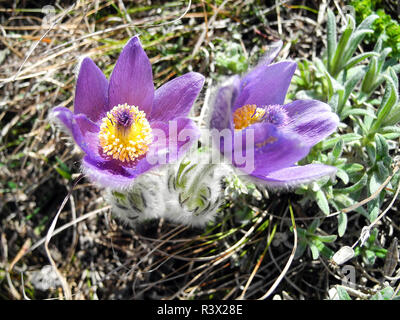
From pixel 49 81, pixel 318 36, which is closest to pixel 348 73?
pixel 318 36

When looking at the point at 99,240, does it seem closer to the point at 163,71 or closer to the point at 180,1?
the point at 163,71

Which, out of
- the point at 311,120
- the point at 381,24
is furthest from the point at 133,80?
the point at 381,24

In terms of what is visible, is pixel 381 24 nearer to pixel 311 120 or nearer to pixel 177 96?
pixel 311 120

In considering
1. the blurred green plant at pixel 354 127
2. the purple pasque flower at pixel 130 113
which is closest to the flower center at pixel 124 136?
the purple pasque flower at pixel 130 113

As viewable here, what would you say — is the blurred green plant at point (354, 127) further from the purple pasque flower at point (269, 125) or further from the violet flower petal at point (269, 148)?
the violet flower petal at point (269, 148)

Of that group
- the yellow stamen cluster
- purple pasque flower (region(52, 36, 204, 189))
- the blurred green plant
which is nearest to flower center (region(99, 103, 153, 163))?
purple pasque flower (region(52, 36, 204, 189))

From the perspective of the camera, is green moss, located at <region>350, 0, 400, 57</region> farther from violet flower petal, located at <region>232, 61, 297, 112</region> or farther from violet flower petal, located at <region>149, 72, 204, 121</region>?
violet flower petal, located at <region>149, 72, 204, 121</region>
